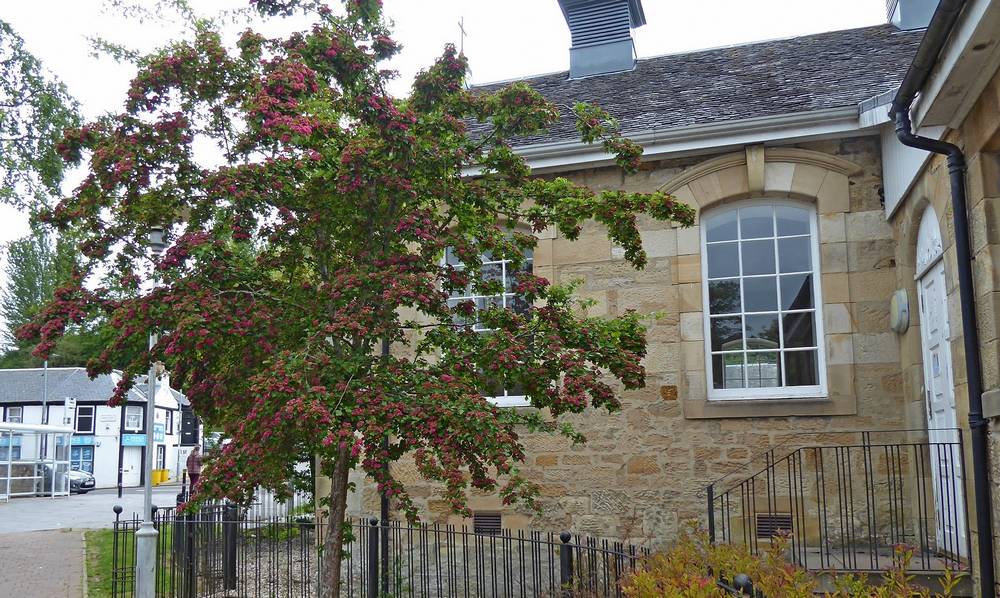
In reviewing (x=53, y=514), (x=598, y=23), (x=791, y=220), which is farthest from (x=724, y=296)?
(x=53, y=514)

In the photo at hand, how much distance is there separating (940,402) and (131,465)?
4718 centimetres

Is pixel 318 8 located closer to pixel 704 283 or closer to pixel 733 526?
pixel 704 283

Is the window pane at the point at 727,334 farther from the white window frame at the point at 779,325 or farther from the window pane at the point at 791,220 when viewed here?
the window pane at the point at 791,220

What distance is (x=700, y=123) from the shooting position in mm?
9656

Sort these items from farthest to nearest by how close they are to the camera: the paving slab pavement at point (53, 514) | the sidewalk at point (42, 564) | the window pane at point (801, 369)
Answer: the paving slab pavement at point (53, 514)
the sidewalk at point (42, 564)
the window pane at point (801, 369)

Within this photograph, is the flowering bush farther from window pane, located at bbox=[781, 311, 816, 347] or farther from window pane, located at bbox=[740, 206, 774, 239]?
window pane, located at bbox=[740, 206, 774, 239]

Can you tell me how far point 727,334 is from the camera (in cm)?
980

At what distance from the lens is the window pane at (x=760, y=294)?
9.68m

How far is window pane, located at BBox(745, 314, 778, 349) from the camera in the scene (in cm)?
962

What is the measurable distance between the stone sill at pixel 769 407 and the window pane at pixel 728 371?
0.32m

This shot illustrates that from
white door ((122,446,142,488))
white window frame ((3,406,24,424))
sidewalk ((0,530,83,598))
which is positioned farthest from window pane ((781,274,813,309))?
white door ((122,446,142,488))

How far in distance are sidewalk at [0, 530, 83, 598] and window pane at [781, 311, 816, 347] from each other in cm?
807

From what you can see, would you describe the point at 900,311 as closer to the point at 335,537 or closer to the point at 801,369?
the point at 801,369

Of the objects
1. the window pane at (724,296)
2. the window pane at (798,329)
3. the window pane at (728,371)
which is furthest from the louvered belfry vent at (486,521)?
the window pane at (798,329)
